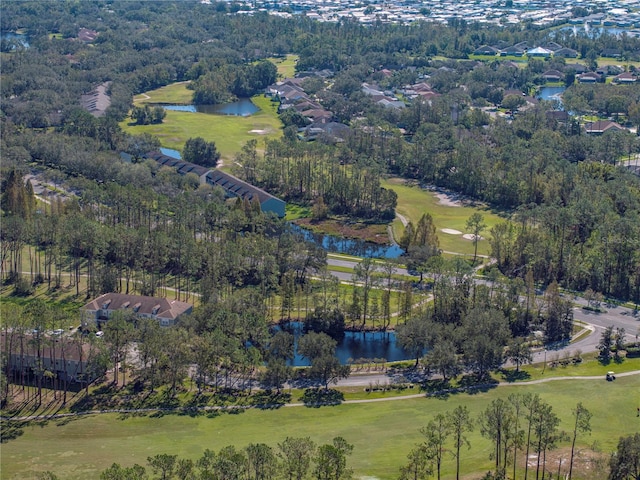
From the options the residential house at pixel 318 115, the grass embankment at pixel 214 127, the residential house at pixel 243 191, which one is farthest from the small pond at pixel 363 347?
the residential house at pixel 318 115

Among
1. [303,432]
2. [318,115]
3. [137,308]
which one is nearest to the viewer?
[303,432]

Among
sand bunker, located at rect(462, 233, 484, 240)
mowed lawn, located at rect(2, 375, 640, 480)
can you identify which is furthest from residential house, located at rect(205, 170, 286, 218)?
mowed lawn, located at rect(2, 375, 640, 480)

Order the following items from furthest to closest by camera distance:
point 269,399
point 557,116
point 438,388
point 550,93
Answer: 1. point 550,93
2. point 557,116
3. point 438,388
4. point 269,399

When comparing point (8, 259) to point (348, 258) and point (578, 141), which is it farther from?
point (578, 141)

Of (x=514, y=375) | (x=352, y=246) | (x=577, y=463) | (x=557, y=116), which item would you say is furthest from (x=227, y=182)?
(x=577, y=463)

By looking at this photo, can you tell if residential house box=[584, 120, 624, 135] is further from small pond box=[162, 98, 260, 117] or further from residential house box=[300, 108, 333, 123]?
small pond box=[162, 98, 260, 117]

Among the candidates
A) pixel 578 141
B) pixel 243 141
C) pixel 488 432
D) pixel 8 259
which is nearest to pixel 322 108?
pixel 243 141

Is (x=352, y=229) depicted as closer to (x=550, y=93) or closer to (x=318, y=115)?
(x=318, y=115)
